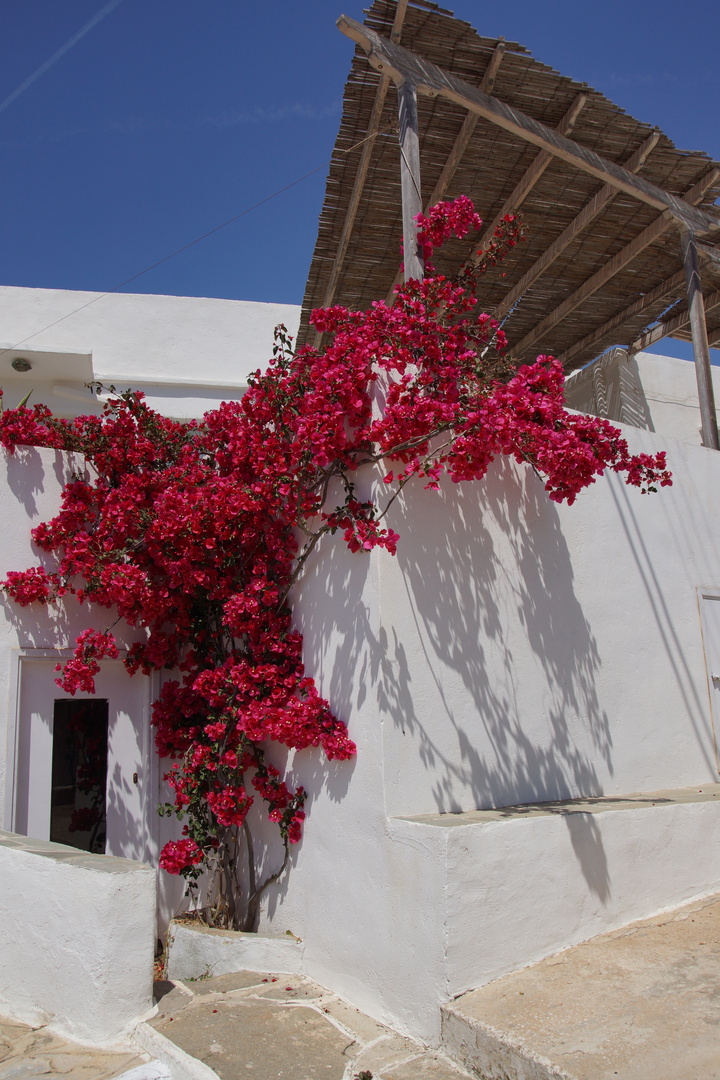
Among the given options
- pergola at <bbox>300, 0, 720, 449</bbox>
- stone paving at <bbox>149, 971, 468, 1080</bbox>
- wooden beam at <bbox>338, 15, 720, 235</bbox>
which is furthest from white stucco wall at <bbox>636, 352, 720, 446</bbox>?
stone paving at <bbox>149, 971, 468, 1080</bbox>

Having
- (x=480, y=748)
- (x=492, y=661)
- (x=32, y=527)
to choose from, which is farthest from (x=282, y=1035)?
(x=32, y=527)

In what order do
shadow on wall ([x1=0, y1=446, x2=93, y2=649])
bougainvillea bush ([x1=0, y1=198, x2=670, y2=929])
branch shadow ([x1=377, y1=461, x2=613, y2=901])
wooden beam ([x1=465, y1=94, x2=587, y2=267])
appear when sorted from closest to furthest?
branch shadow ([x1=377, y1=461, x2=613, y2=901])
bougainvillea bush ([x1=0, y1=198, x2=670, y2=929])
shadow on wall ([x1=0, y1=446, x2=93, y2=649])
wooden beam ([x1=465, y1=94, x2=587, y2=267])

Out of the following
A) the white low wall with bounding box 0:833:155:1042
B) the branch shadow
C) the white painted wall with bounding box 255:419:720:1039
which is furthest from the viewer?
the branch shadow

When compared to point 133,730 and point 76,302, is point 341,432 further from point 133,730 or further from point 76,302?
point 76,302

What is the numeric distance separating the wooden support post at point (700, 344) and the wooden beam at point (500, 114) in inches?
6.6

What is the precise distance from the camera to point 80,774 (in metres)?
5.16

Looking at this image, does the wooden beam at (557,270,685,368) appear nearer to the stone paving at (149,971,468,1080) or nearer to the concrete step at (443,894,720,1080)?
the concrete step at (443,894,720,1080)

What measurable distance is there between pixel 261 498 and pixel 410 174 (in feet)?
7.78

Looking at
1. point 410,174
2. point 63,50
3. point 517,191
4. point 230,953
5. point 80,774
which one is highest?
point 63,50

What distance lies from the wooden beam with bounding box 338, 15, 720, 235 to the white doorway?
4407 mm

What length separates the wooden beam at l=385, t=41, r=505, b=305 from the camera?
514 centimetres

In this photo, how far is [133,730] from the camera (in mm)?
5203

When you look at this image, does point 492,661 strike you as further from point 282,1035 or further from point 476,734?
point 282,1035

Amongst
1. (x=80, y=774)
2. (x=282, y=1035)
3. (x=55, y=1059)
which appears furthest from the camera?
(x=80, y=774)
